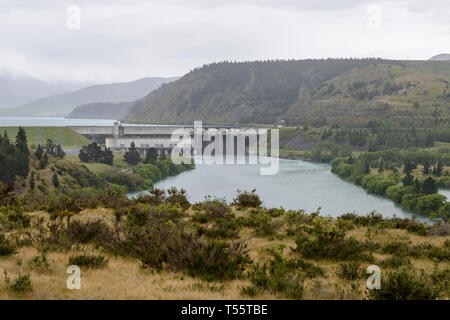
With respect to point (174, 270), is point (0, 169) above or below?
below

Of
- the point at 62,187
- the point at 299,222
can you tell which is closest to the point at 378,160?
the point at 62,187

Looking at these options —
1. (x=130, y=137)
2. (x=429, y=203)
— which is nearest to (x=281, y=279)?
(x=429, y=203)

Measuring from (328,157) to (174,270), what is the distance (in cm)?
12478

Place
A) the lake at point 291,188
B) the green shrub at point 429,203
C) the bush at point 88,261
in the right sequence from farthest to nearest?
1. the lake at point 291,188
2. the green shrub at point 429,203
3. the bush at point 88,261

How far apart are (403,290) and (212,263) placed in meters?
3.54

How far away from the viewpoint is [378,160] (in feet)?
352

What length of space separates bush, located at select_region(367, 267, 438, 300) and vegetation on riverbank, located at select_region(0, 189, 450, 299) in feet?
0.05

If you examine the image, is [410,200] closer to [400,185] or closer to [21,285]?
[400,185]

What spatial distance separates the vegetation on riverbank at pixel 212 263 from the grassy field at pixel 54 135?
11845 cm

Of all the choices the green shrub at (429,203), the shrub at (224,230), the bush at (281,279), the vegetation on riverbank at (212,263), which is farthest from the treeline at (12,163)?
the green shrub at (429,203)

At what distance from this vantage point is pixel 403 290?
6.66 m

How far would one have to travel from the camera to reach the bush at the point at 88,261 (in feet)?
27.1

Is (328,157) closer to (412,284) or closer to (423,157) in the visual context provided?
(423,157)

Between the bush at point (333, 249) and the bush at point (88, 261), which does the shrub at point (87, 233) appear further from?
the bush at point (333, 249)
